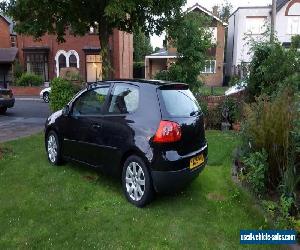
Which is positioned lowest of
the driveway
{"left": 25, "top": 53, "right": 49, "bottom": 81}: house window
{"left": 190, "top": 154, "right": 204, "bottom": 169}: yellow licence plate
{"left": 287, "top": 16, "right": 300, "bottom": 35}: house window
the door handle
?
the driveway

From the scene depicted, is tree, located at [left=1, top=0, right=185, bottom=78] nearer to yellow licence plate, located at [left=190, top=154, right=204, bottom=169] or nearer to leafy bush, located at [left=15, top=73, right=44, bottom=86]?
yellow licence plate, located at [left=190, top=154, right=204, bottom=169]

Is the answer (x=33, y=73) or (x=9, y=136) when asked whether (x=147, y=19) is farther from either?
(x=33, y=73)

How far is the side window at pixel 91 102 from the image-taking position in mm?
5964

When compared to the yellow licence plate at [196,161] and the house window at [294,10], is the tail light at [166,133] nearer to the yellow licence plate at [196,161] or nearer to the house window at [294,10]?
the yellow licence plate at [196,161]

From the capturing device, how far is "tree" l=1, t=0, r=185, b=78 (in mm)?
12148

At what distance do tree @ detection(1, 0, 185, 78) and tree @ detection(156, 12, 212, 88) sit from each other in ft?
2.89

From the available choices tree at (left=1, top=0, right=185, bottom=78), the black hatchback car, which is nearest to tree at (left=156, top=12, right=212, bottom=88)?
tree at (left=1, top=0, right=185, bottom=78)

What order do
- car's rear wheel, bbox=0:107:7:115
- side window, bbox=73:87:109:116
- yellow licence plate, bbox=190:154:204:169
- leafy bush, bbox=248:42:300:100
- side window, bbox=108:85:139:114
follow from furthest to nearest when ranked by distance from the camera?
car's rear wheel, bbox=0:107:7:115 → leafy bush, bbox=248:42:300:100 → side window, bbox=73:87:109:116 → side window, bbox=108:85:139:114 → yellow licence plate, bbox=190:154:204:169

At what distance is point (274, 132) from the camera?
5.09 metres

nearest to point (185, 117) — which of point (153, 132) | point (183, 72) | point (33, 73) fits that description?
point (153, 132)

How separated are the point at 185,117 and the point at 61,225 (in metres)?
2.33

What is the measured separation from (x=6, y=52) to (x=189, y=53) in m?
24.4

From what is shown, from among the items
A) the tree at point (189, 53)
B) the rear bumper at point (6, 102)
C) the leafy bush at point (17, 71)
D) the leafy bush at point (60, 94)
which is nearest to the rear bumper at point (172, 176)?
the leafy bush at point (60, 94)

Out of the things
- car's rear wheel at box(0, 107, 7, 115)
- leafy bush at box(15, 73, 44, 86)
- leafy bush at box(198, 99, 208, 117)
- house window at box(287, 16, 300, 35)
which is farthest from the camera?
house window at box(287, 16, 300, 35)
